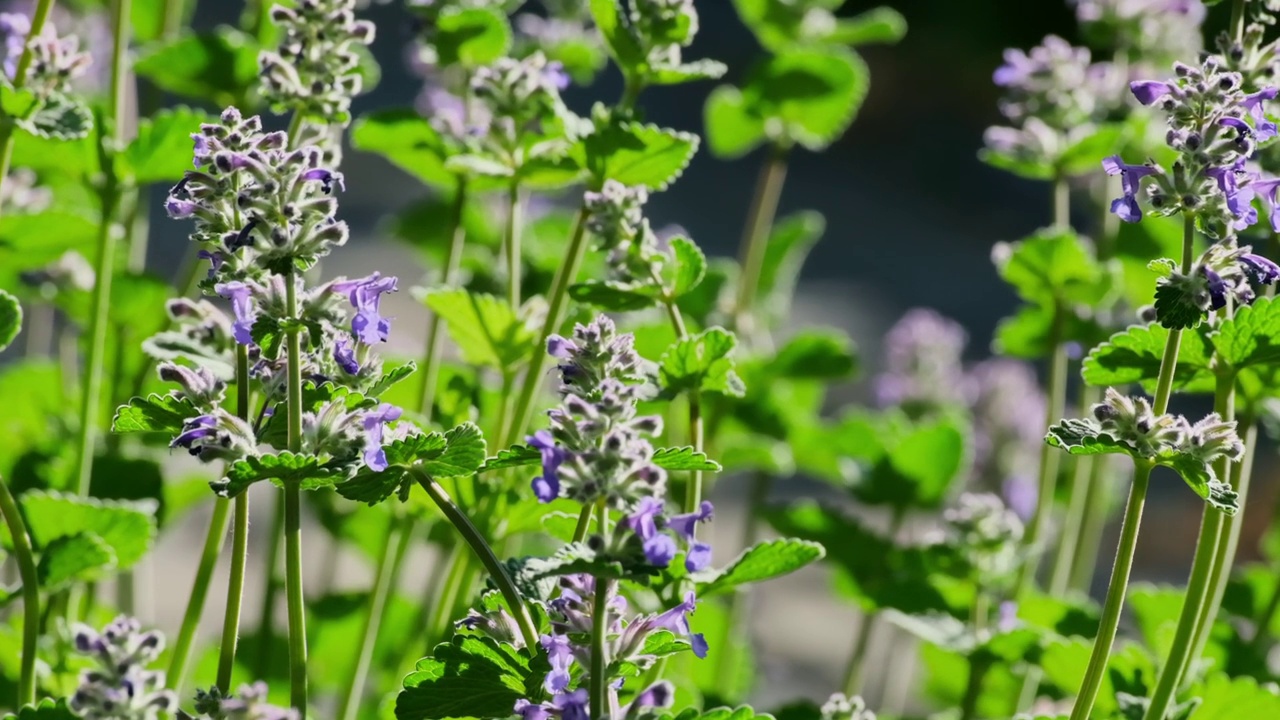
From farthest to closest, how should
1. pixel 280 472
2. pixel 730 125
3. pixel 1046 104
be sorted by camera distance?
pixel 730 125
pixel 1046 104
pixel 280 472

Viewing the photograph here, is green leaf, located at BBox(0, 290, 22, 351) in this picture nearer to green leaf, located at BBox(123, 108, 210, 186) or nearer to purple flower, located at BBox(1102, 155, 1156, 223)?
green leaf, located at BBox(123, 108, 210, 186)

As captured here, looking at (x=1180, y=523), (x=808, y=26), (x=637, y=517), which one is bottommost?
(x=1180, y=523)

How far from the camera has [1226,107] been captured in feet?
3.64

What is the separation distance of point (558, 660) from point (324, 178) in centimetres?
42

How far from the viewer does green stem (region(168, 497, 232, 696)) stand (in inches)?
55.1

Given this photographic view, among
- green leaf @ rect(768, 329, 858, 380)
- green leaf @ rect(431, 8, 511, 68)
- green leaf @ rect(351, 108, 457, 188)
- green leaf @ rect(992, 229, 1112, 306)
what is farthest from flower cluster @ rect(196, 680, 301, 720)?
green leaf @ rect(768, 329, 858, 380)

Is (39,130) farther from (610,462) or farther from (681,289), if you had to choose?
(610,462)

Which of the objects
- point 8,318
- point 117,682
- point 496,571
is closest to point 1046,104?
point 496,571

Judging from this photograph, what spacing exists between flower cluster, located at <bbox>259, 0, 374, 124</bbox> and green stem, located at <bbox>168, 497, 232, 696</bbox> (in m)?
0.41

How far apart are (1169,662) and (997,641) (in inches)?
13.8

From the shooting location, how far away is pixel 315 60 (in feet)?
4.70

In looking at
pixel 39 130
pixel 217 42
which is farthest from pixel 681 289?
pixel 217 42

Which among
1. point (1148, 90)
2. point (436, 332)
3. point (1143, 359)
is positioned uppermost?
point (1148, 90)

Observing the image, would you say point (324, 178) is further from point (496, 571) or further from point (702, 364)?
point (702, 364)
